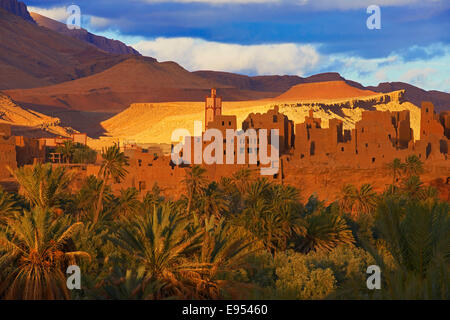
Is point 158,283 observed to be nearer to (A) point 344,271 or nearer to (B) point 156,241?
(B) point 156,241

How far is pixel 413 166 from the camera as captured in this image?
168ft

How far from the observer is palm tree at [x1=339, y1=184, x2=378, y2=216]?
139 feet

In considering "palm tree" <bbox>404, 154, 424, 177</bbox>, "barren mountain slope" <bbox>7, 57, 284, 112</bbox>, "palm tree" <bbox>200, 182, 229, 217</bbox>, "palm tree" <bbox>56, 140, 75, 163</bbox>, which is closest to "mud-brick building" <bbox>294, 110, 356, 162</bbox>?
"palm tree" <bbox>404, 154, 424, 177</bbox>

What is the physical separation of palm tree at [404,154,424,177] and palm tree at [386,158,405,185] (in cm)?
46

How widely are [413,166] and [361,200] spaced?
10790 mm

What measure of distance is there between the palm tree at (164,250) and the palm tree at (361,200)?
27870 millimetres

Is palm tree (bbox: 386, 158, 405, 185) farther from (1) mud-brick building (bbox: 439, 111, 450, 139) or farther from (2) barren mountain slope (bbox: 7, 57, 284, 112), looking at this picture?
(2) barren mountain slope (bbox: 7, 57, 284, 112)

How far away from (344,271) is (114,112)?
14556 cm

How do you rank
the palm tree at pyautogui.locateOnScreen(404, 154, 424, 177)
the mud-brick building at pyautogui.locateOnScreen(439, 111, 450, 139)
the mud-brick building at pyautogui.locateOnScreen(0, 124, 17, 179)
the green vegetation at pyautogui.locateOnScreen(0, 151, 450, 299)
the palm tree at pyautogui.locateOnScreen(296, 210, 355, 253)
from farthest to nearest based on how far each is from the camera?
the mud-brick building at pyautogui.locateOnScreen(439, 111, 450, 139) < the mud-brick building at pyautogui.locateOnScreen(0, 124, 17, 179) < the palm tree at pyautogui.locateOnScreen(404, 154, 424, 177) < the palm tree at pyautogui.locateOnScreen(296, 210, 355, 253) < the green vegetation at pyautogui.locateOnScreen(0, 151, 450, 299)

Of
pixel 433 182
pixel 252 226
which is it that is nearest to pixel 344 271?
pixel 252 226

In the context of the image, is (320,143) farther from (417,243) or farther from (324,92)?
Answer: (324,92)

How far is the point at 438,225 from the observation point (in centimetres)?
1188

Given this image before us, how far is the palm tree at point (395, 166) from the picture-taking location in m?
51.4

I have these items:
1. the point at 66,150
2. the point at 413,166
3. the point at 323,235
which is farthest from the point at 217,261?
the point at 66,150
